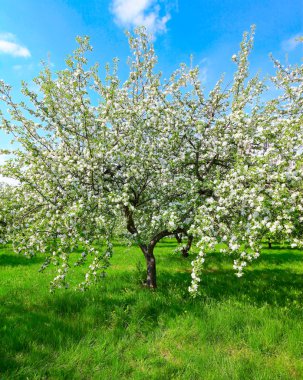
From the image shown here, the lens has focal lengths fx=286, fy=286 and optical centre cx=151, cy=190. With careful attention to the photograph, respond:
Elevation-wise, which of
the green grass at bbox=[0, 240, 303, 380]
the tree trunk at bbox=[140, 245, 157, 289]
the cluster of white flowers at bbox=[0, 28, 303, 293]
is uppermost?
the cluster of white flowers at bbox=[0, 28, 303, 293]

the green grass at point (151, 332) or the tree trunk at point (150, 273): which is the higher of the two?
the tree trunk at point (150, 273)

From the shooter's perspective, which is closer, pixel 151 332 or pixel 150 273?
pixel 151 332

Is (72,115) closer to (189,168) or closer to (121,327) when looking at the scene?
(189,168)

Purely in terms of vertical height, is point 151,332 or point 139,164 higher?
point 139,164

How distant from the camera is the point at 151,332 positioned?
8086 mm

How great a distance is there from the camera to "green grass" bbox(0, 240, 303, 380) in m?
6.43

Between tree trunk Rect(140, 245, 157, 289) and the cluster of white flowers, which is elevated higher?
the cluster of white flowers

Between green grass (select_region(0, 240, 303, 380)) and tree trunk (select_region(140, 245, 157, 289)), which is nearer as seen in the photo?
green grass (select_region(0, 240, 303, 380))

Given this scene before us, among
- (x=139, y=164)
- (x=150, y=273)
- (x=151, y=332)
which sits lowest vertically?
(x=151, y=332)

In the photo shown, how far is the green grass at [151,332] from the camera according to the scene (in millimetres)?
6430

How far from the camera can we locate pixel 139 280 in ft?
41.5

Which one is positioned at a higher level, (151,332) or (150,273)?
(150,273)

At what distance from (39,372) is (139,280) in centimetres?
668

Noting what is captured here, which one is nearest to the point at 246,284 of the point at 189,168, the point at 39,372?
the point at 189,168
